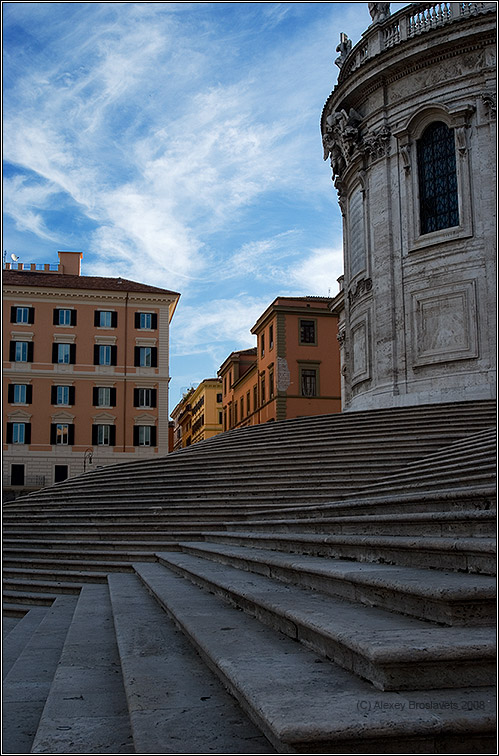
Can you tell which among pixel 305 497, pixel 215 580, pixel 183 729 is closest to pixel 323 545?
pixel 215 580

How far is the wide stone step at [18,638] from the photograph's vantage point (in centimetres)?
594

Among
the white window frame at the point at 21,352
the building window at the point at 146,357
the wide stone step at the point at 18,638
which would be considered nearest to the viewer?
the wide stone step at the point at 18,638

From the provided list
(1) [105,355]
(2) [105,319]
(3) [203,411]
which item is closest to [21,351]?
(1) [105,355]

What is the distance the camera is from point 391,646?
2.84m

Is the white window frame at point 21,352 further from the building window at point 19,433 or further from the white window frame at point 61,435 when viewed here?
the white window frame at point 61,435

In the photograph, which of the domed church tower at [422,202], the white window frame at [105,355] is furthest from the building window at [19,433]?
the domed church tower at [422,202]

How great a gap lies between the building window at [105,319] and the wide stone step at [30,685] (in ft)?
124

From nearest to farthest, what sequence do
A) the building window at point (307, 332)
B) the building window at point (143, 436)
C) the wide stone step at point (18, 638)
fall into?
the wide stone step at point (18, 638)
the building window at point (143, 436)
the building window at point (307, 332)

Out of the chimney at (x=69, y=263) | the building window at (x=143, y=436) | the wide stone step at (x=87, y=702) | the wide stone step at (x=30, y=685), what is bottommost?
the wide stone step at (x=30, y=685)

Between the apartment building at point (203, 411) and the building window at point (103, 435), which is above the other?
the apartment building at point (203, 411)

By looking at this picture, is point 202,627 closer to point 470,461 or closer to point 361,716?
point 361,716

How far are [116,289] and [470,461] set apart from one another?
36912 millimetres

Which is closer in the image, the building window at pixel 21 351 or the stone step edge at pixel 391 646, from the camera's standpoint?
the stone step edge at pixel 391 646

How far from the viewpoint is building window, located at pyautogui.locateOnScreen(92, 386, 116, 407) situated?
140 feet
